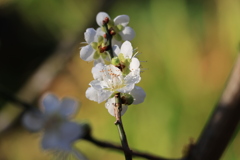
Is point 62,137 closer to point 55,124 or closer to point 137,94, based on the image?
point 55,124

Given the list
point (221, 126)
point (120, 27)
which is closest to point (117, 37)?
point (120, 27)

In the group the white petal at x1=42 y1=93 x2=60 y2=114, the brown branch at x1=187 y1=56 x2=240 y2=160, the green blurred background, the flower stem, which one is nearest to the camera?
the flower stem

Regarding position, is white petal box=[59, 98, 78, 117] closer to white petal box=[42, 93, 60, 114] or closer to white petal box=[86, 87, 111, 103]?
white petal box=[42, 93, 60, 114]

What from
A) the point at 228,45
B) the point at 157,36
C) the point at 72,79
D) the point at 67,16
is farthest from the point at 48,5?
the point at 228,45

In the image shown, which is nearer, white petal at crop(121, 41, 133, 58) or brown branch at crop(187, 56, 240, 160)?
white petal at crop(121, 41, 133, 58)

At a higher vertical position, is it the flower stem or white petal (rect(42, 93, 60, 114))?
the flower stem

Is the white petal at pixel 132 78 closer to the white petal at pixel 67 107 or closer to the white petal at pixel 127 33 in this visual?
the white petal at pixel 127 33

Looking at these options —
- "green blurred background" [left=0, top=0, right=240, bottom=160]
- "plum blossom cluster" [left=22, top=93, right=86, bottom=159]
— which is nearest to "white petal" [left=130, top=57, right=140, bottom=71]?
"plum blossom cluster" [left=22, top=93, right=86, bottom=159]
